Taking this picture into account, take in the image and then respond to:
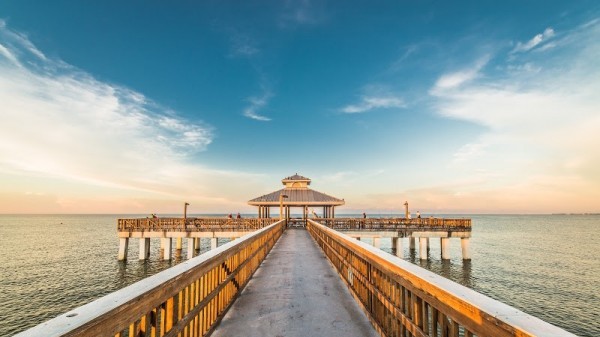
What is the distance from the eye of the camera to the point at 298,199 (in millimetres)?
32375

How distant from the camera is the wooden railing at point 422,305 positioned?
182cm

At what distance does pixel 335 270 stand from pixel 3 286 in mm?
25654

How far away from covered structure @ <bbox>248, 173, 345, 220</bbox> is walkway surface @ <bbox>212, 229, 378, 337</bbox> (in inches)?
868

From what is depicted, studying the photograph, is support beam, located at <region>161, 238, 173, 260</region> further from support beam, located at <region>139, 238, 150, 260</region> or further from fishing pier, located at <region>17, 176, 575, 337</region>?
fishing pier, located at <region>17, 176, 575, 337</region>

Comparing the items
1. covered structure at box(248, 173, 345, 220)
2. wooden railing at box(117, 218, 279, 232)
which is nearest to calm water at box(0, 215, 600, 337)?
wooden railing at box(117, 218, 279, 232)

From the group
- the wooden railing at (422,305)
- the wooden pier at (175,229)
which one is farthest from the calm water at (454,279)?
the wooden railing at (422,305)

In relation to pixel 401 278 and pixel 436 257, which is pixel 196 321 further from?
pixel 436 257

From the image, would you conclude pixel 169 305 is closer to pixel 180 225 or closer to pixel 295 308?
pixel 295 308

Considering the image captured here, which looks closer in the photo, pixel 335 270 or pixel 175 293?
pixel 175 293

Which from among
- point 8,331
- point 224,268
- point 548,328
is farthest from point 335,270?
point 8,331

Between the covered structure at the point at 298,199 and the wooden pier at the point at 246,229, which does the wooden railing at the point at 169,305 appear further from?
the covered structure at the point at 298,199

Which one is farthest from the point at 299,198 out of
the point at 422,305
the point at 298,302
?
the point at 422,305

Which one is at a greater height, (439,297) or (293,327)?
(439,297)

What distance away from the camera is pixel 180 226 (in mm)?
29469
